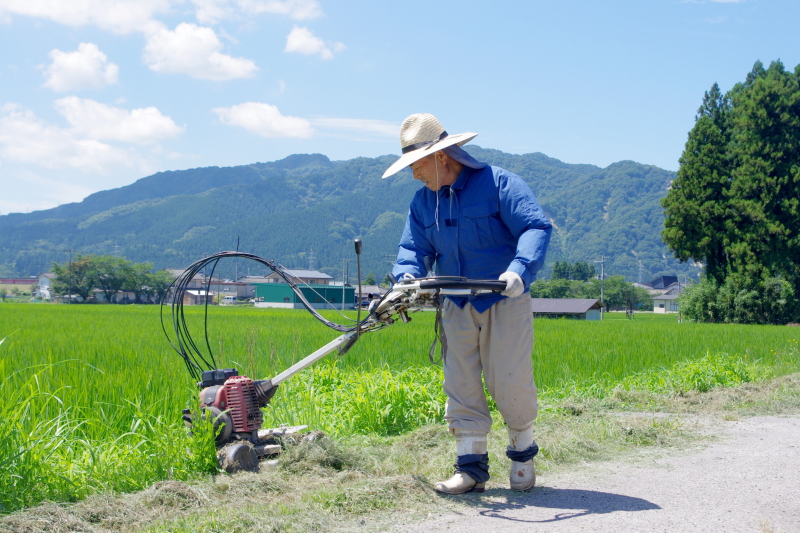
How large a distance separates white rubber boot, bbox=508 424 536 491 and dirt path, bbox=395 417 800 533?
54 mm

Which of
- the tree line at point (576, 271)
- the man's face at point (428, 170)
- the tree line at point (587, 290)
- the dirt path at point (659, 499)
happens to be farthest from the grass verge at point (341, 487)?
the tree line at point (576, 271)

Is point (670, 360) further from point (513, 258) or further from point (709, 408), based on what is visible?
point (513, 258)

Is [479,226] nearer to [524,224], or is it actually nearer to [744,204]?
[524,224]

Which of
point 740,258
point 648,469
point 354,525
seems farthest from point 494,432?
point 740,258

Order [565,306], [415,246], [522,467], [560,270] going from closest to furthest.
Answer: [522,467], [415,246], [565,306], [560,270]

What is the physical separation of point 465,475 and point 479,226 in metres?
1.18

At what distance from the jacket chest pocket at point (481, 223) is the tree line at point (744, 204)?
105 ft

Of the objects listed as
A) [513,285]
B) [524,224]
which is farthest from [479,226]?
[513,285]

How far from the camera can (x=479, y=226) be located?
3.30 m

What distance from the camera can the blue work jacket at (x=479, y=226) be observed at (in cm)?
317

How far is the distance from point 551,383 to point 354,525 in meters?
4.82

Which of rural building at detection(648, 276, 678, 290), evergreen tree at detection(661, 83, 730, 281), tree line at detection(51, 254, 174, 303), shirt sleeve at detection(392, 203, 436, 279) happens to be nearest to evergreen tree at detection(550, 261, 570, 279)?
rural building at detection(648, 276, 678, 290)

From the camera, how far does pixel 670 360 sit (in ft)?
31.3

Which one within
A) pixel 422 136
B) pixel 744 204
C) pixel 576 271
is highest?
pixel 744 204
